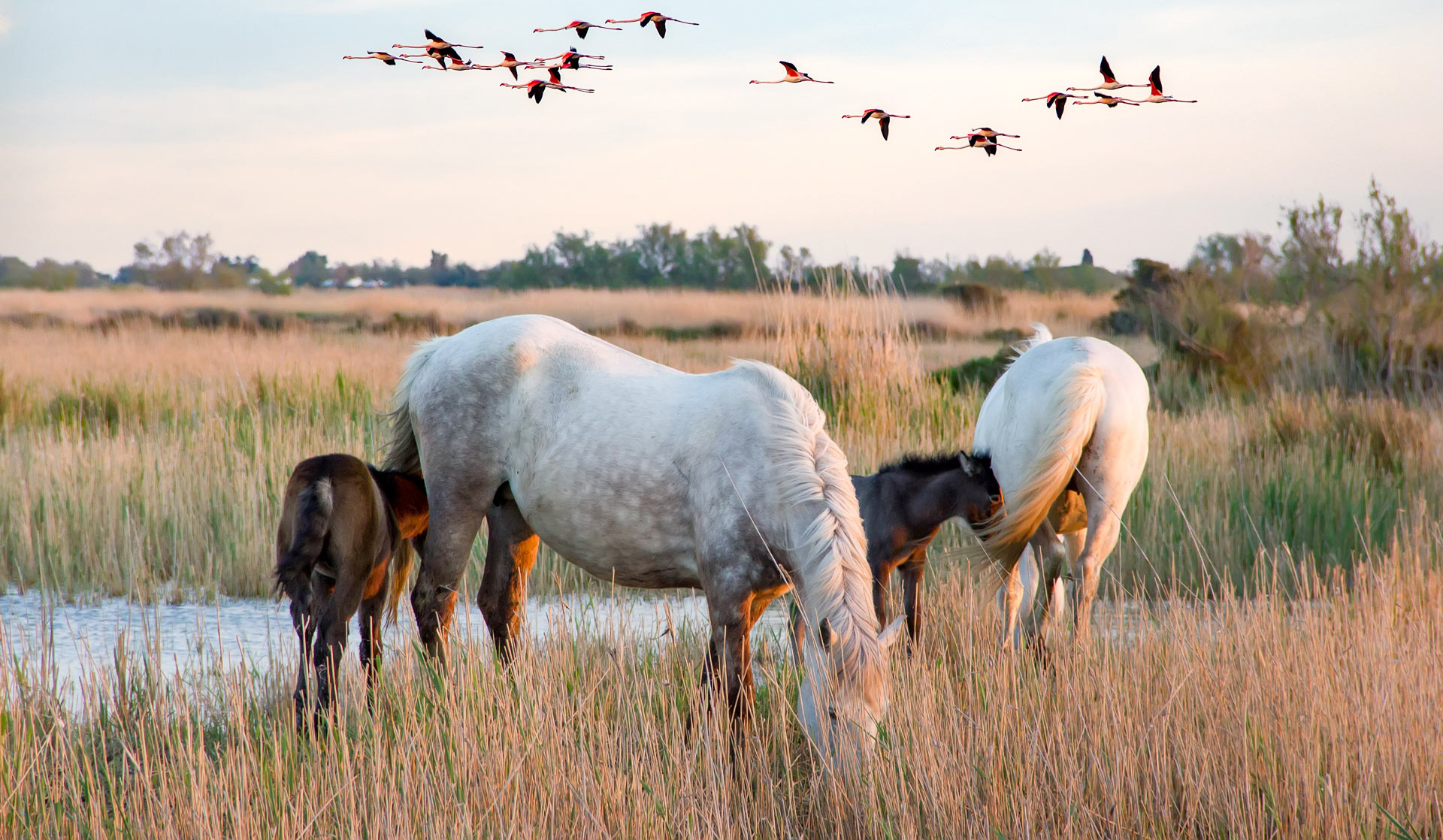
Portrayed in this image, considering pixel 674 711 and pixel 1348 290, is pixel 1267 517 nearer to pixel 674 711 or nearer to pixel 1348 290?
pixel 674 711

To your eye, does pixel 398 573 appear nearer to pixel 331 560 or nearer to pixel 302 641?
pixel 331 560

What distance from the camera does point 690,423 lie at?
12.6ft

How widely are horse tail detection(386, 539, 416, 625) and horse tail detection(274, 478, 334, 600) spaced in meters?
0.71

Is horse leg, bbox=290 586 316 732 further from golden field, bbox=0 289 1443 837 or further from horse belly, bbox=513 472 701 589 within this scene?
horse belly, bbox=513 472 701 589

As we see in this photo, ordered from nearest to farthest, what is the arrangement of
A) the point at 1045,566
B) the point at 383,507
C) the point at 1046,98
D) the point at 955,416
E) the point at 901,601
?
the point at 1046,98, the point at 383,507, the point at 1045,566, the point at 901,601, the point at 955,416

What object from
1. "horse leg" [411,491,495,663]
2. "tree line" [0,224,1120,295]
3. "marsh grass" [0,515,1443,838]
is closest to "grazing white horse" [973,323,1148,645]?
"marsh grass" [0,515,1443,838]

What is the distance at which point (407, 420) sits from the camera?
4.86 meters

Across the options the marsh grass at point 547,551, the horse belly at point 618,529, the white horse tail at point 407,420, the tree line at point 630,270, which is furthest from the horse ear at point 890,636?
the tree line at point 630,270

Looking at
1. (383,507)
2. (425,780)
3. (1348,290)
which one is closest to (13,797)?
(425,780)

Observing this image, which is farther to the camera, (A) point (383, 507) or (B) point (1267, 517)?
(B) point (1267, 517)

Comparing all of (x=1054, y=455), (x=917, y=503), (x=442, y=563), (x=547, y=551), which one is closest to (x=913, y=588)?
(x=917, y=503)

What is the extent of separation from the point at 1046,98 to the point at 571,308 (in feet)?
90.2

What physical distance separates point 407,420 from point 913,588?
2.41 metres

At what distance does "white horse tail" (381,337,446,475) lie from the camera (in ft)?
15.4
